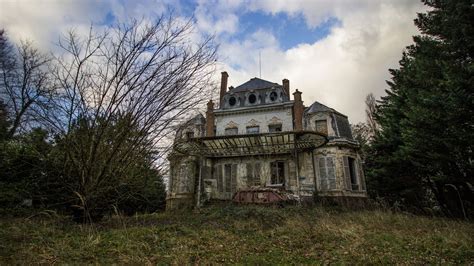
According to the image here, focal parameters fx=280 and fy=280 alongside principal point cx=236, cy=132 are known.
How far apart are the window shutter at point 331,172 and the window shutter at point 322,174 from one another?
0.25m

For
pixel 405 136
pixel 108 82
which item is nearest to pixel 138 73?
pixel 108 82

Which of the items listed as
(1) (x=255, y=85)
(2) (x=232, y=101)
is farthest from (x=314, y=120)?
(2) (x=232, y=101)

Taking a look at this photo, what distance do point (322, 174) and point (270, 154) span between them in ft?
12.2

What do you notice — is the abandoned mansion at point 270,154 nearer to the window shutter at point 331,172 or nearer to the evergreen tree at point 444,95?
the window shutter at point 331,172

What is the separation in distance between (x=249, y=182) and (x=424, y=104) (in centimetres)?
1234

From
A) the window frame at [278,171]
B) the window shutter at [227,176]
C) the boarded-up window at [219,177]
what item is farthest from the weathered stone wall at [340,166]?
the boarded-up window at [219,177]

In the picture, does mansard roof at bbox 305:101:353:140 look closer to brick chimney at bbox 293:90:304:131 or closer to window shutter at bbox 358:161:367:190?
brick chimney at bbox 293:90:304:131

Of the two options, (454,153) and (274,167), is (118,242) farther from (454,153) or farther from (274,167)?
(274,167)

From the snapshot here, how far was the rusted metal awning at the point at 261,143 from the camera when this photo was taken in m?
15.6

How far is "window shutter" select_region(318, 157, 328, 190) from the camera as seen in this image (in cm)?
1828

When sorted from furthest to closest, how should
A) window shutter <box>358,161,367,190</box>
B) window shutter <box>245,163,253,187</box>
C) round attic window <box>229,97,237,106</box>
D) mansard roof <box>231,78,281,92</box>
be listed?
mansard roof <box>231,78,281,92</box>, round attic window <box>229,97,237,106</box>, window shutter <box>245,163,253,187</box>, window shutter <box>358,161,367,190</box>

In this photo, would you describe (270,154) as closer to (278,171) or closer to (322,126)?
(278,171)

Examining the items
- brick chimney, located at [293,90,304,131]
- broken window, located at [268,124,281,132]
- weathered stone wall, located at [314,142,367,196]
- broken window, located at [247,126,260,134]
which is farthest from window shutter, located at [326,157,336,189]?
broken window, located at [247,126,260,134]

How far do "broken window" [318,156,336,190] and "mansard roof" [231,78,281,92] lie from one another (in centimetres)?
746
